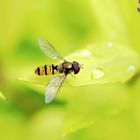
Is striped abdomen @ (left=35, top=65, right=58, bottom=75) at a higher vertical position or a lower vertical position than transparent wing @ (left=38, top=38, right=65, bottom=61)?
lower

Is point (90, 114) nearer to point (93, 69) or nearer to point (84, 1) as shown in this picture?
point (93, 69)

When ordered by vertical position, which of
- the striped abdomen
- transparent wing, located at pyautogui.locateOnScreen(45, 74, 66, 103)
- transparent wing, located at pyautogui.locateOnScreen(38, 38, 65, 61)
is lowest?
transparent wing, located at pyautogui.locateOnScreen(45, 74, 66, 103)

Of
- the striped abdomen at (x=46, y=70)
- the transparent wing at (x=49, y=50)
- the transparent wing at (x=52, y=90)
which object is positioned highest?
the transparent wing at (x=49, y=50)

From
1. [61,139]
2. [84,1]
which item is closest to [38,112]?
[61,139]

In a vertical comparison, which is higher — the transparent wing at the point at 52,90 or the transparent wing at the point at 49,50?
the transparent wing at the point at 49,50
